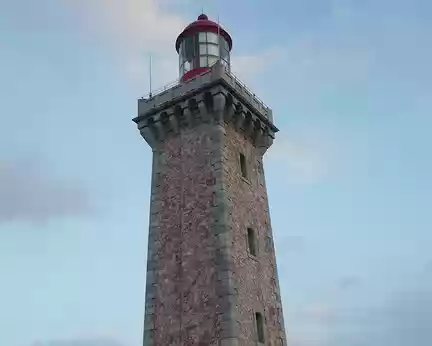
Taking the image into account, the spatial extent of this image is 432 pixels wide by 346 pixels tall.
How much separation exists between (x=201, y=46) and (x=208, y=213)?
8.74 meters

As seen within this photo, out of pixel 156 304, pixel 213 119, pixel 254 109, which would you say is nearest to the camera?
pixel 156 304

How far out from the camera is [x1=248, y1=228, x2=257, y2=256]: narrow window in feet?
76.0

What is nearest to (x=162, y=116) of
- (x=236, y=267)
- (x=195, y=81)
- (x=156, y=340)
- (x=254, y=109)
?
(x=195, y=81)

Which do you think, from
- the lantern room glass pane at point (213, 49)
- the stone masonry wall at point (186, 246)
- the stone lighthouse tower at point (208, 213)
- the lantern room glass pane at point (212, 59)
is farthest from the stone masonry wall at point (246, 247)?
the lantern room glass pane at point (213, 49)

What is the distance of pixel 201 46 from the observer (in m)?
27.3

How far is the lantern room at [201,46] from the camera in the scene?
88.9ft

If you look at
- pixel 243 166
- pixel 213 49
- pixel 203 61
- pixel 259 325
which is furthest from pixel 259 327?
pixel 213 49

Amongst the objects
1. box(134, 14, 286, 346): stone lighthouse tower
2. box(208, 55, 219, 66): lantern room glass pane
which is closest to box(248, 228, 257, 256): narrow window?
box(134, 14, 286, 346): stone lighthouse tower

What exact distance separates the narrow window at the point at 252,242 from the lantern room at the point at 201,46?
25.7 ft

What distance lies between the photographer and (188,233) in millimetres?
22719

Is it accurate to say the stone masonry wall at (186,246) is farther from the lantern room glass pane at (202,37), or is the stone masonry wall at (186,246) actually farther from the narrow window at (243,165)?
the lantern room glass pane at (202,37)

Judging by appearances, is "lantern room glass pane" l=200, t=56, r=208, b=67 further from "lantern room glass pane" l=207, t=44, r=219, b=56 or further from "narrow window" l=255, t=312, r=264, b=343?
"narrow window" l=255, t=312, r=264, b=343

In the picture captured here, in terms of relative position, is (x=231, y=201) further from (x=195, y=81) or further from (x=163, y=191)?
(x=195, y=81)

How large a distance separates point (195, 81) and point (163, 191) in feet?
15.6
